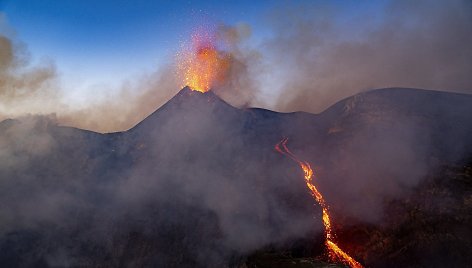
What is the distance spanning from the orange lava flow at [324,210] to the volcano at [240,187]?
161cm

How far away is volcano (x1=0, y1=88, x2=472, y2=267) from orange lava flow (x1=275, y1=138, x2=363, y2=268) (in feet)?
5.28

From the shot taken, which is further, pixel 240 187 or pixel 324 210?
pixel 240 187

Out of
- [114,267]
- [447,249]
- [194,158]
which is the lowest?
[114,267]

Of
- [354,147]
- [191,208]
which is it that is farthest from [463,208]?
[191,208]

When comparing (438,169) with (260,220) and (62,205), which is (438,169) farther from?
(62,205)

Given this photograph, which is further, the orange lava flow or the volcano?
the volcano

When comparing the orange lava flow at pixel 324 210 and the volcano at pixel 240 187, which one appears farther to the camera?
the volcano at pixel 240 187

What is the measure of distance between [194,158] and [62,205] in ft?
137

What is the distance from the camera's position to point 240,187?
335ft

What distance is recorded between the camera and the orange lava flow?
6899 cm

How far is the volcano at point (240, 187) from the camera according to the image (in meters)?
73.2

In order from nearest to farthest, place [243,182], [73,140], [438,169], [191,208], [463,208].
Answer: [463,208] → [438,169] → [191,208] → [243,182] → [73,140]

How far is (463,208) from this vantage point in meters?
67.4

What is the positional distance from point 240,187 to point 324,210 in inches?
1009
